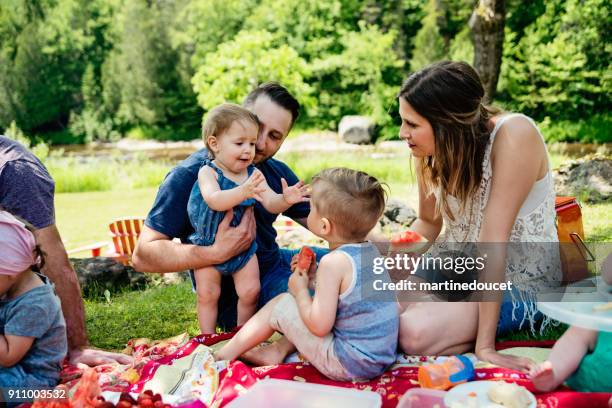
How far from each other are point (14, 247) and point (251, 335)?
0.99 metres

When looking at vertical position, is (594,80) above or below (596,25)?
below

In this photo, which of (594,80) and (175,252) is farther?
(594,80)

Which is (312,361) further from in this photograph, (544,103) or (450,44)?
(450,44)

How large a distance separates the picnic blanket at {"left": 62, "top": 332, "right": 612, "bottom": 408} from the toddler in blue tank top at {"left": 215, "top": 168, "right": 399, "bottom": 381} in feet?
0.27

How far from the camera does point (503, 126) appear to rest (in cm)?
263

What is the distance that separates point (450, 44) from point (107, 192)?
54.1 ft

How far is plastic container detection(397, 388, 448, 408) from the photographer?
7.06 ft

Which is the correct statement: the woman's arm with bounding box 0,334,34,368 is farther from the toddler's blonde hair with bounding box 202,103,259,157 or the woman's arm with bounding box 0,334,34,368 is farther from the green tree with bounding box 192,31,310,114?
the green tree with bounding box 192,31,310,114

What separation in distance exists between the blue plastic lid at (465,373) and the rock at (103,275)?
3466mm

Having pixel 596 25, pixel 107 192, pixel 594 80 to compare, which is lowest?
pixel 107 192

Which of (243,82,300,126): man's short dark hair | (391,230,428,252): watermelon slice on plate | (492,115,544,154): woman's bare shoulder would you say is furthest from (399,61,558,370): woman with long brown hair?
(243,82,300,126): man's short dark hair

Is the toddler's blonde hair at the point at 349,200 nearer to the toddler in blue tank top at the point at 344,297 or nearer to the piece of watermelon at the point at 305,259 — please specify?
the toddler in blue tank top at the point at 344,297

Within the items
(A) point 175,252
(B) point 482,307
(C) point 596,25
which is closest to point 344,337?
(B) point 482,307

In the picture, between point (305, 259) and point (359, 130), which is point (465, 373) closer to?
point (305, 259)
